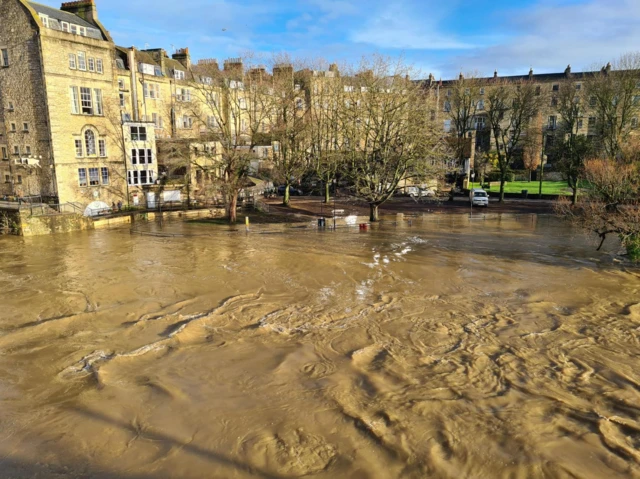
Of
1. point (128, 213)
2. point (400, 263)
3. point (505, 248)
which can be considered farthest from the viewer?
point (128, 213)

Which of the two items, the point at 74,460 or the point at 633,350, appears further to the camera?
the point at 633,350

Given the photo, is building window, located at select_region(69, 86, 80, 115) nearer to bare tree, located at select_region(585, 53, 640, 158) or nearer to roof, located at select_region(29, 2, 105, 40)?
roof, located at select_region(29, 2, 105, 40)

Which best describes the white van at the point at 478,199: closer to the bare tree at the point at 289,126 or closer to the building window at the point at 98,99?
the bare tree at the point at 289,126

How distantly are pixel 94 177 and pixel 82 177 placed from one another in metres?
1.06

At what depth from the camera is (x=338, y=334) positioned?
49.8 feet

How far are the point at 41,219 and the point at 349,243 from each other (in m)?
21.5

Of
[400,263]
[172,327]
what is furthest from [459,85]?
[172,327]

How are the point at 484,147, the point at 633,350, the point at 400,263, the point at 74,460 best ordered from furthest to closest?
1. the point at 484,147
2. the point at 400,263
3. the point at 633,350
4. the point at 74,460

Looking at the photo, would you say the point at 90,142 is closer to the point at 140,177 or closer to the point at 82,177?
the point at 82,177

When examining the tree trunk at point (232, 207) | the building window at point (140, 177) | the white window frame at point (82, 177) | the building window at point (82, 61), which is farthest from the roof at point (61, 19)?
the tree trunk at point (232, 207)

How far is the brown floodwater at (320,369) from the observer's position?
30.8 feet

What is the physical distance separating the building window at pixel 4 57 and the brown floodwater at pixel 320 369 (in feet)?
70.6

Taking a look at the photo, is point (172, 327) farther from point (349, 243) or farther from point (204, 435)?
point (349, 243)

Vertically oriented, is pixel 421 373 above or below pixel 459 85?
below
